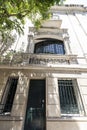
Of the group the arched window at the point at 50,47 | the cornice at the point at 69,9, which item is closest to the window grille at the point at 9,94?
the arched window at the point at 50,47

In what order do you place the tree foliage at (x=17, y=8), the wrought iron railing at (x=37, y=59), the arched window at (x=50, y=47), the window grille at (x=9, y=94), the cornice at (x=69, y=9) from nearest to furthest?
the tree foliage at (x=17, y=8) → the window grille at (x=9, y=94) → the wrought iron railing at (x=37, y=59) → the arched window at (x=50, y=47) → the cornice at (x=69, y=9)

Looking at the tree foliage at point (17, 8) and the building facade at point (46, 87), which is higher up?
the tree foliage at point (17, 8)

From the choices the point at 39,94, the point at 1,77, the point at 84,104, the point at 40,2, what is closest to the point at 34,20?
the point at 40,2

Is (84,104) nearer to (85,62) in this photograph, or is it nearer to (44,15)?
(85,62)

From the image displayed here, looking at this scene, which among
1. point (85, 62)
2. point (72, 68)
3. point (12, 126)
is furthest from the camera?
point (85, 62)

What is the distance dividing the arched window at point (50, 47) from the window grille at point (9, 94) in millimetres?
3073

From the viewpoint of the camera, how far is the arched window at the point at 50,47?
9.15 meters

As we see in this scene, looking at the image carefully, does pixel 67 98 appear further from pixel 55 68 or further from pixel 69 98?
pixel 55 68

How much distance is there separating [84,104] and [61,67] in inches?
88.9

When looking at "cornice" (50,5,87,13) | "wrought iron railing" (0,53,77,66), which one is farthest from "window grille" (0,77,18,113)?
"cornice" (50,5,87,13)

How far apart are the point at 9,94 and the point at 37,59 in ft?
8.59

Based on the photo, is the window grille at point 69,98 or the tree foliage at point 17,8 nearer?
the tree foliage at point 17,8

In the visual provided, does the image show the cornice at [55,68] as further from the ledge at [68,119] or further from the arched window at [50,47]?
the ledge at [68,119]

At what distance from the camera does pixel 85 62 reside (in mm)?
7793
